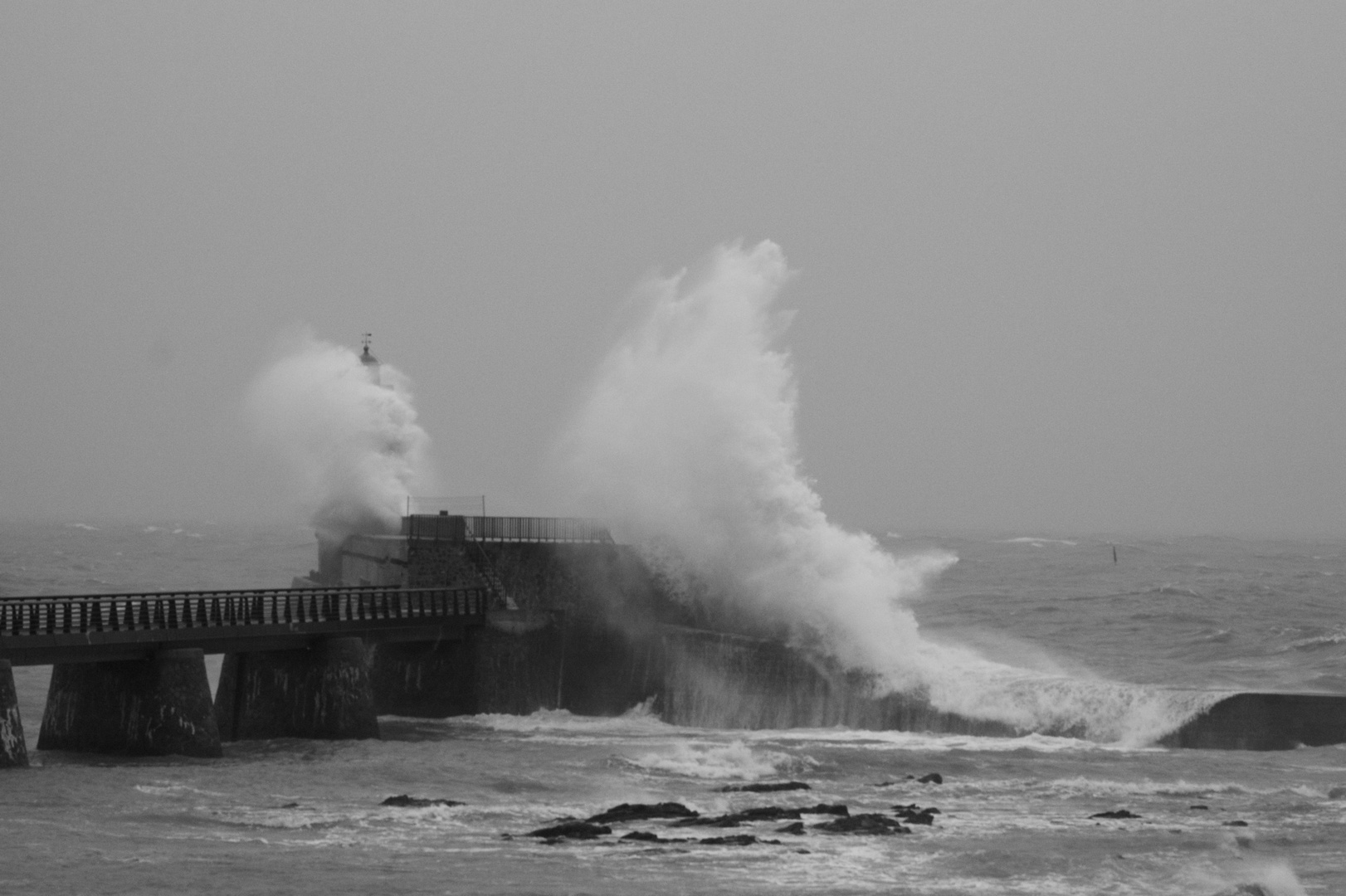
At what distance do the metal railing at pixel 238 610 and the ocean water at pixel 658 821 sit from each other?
6.14 feet

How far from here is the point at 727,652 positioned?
31.0m

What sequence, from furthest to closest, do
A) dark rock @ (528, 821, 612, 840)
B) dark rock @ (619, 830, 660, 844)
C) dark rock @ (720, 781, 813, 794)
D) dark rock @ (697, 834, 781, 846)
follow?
dark rock @ (720, 781, 813, 794) < dark rock @ (528, 821, 612, 840) < dark rock @ (619, 830, 660, 844) < dark rock @ (697, 834, 781, 846)

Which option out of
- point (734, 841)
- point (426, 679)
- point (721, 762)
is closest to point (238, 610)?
point (426, 679)

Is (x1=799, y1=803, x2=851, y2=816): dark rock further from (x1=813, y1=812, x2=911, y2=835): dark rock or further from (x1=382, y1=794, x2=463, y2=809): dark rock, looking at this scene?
(x1=382, y1=794, x2=463, y2=809): dark rock

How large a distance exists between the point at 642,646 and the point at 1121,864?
13.4m

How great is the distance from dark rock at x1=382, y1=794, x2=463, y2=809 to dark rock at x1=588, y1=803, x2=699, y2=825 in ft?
6.87

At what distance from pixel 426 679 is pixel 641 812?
33.1ft

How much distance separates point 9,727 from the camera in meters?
24.0

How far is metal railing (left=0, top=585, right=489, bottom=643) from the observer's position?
25.7 meters

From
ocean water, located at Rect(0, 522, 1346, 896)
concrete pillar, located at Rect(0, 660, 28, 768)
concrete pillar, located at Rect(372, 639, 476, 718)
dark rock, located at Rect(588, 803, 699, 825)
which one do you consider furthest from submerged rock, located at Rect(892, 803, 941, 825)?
concrete pillar, located at Rect(0, 660, 28, 768)

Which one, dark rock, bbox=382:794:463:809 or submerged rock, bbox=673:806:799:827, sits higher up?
dark rock, bbox=382:794:463:809

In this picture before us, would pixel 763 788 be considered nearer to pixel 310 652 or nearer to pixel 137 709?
pixel 310 652

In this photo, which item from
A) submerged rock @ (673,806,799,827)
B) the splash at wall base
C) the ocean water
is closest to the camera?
the ocean water

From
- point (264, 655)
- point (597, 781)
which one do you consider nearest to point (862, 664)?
point (597, 781)
